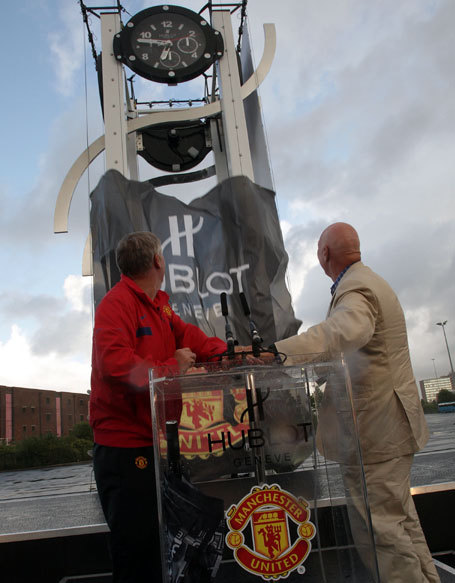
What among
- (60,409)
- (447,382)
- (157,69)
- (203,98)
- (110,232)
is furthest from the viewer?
(447,382)

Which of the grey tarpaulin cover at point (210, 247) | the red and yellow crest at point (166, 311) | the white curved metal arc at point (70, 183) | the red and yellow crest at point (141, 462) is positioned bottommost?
the red and yellow crest at point (141, 462)

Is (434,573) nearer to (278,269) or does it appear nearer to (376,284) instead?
(376,284)

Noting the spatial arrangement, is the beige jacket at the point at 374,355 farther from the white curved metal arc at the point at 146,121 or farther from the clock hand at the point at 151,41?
the clock hand at the point at 151,41

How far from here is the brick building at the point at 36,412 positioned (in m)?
40.5

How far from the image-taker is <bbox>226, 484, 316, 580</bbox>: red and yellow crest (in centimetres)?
96

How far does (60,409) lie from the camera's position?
157ft

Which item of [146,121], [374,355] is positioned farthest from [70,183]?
[374,355]

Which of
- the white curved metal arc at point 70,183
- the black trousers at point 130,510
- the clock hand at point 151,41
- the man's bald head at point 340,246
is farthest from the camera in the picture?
the clock hand at point 151,41

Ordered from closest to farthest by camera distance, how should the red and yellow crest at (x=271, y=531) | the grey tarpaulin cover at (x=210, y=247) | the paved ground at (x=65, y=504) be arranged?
1. the red and yellow crest at (x=271, y=531)
2. the paved ground at (x=65, y=504)
3. the grey tarpaulin cover at (x=210, y=247)

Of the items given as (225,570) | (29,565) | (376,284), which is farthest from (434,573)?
(29,565)

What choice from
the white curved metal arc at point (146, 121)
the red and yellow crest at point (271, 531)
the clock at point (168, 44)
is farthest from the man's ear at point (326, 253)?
the clock at point (168, 44)

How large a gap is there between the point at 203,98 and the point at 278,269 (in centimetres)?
261

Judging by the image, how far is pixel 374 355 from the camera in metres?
1.62

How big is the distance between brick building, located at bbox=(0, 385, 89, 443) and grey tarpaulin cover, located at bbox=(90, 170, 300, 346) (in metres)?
40.0
